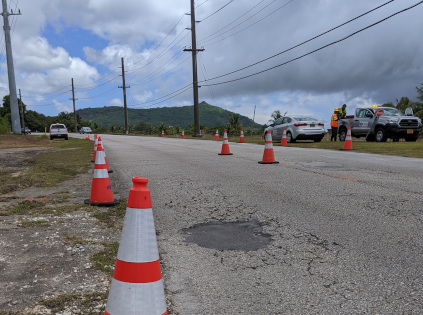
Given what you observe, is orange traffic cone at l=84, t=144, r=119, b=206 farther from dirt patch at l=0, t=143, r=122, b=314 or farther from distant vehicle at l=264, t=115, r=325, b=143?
distant vehicle at l=264, t=115, r=325, b=143

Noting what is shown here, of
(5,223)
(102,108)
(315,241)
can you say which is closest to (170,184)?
(5,223)

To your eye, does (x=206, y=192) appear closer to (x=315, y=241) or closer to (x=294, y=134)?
(x=315, y=241)

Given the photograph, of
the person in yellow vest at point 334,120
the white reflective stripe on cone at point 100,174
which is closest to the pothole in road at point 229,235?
the white reflective stripe on cone at point 100,174

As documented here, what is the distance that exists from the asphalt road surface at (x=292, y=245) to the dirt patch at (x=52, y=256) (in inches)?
22.1

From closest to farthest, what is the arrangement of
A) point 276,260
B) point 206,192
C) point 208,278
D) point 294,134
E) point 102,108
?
point 208,278, point 276,260, point 206,192, point 294,134, point 102,108

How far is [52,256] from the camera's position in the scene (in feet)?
10.8

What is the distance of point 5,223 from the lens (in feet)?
14.2

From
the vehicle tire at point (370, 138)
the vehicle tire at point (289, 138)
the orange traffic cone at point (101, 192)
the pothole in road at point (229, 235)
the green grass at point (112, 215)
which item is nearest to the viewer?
the pothole in road at point (229, 235)

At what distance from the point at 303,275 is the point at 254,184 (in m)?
3.89

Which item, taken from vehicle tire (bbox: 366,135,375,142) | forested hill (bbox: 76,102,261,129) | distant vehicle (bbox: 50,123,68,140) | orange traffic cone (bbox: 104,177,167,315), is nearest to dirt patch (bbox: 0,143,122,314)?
orange traffic cone (bbox: 104,177,167,315)

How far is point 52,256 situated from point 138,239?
5.85 feet

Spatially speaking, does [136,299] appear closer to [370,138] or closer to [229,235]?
[229,235]

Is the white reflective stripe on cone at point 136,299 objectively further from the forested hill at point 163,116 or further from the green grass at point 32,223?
the forested hill at point 163,116

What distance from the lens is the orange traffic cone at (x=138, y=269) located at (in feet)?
5.93
